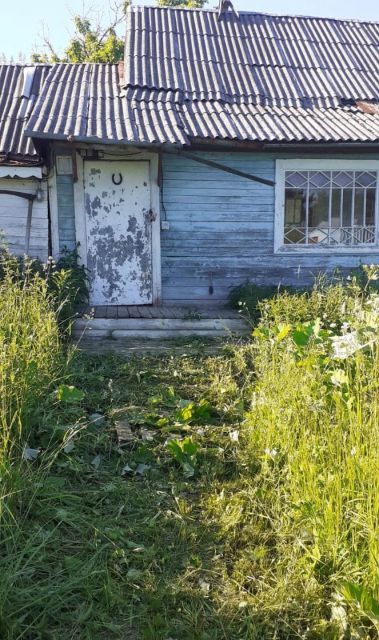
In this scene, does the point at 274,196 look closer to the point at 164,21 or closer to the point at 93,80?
the point at 93,80

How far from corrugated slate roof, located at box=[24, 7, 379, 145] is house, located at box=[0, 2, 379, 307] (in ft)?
0.13

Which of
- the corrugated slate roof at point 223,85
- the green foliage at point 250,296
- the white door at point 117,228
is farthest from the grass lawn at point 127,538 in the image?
the corrugated slate roof at point 223,85

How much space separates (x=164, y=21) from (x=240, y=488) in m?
9.75

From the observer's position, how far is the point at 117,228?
8227 millimetres

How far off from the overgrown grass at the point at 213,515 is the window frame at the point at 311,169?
174 inches

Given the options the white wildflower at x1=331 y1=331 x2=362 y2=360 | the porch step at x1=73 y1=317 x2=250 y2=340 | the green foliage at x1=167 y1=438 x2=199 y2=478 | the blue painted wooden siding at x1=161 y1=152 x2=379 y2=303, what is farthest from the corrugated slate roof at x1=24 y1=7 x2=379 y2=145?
the white wildflower at x1=331 y1=331 x2=362 y2=360

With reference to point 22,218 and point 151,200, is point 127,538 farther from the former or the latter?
point 22,218

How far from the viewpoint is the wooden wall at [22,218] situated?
816 centimetres

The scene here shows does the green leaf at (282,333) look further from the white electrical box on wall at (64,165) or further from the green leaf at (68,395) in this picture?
the white electrical box on wall at (64,165)

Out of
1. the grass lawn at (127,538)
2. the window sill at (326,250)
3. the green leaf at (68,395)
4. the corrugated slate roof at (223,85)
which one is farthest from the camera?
the window sill at (326,250)

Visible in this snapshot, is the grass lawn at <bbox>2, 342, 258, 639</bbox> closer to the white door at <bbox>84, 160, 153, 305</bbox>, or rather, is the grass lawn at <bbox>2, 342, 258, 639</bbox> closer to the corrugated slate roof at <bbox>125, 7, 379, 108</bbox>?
the white door at <bbox>84, 160, 153, 305</bbox>

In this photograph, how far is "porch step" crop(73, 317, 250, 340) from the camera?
6902mm

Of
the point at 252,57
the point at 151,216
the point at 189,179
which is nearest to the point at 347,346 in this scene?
the point at 151,216

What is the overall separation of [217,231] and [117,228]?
142 cm
